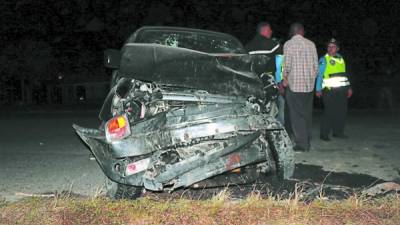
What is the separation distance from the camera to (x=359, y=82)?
56.9 feet

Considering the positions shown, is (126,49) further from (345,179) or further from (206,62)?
(345,179)

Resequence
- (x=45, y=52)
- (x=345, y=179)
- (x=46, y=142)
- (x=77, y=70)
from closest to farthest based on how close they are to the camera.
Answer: (x=345, y=179), (x=46, y=142), (x=45, y=52), (x=77, y=70)

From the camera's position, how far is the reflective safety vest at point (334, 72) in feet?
27.2

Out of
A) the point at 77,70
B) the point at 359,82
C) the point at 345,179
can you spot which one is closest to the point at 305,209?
the point at 345,179

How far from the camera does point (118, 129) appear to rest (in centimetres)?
454

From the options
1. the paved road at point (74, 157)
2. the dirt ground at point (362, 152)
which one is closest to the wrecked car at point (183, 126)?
the paved road at point (74, 157)

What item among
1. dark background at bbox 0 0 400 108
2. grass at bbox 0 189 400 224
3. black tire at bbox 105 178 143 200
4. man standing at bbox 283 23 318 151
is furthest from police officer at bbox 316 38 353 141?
dark background at bbox 0 0 400 108

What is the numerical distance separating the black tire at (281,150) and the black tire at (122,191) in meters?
1.49

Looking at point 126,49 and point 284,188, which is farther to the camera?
point 284,188

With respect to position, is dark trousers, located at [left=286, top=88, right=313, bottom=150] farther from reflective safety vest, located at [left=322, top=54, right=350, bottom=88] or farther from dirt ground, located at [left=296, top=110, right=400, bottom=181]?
reflective safety vest, located at [left=322, top=54, right=350, bottom=88]

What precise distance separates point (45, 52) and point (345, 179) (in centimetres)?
1497

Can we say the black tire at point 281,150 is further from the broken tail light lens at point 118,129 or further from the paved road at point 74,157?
the broken tail light lens at point 118,129

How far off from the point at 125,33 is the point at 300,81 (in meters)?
16.1

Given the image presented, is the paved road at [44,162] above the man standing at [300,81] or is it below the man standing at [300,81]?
below
